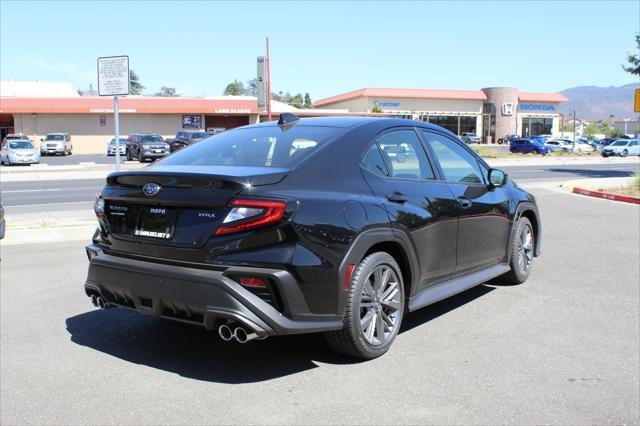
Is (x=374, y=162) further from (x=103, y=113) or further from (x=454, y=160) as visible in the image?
(x=103, y=113)

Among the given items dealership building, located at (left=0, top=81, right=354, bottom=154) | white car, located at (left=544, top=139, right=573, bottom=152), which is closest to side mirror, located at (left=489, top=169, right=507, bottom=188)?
dealership building, located at (left=0, top=81, right=354, bottom=154)

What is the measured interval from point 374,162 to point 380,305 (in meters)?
1.04

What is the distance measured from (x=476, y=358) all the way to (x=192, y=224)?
86.9 inches

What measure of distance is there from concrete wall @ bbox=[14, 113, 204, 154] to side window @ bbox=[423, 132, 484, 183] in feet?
180

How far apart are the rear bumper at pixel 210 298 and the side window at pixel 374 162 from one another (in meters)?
1.14

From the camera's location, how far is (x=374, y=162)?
4.46 meters

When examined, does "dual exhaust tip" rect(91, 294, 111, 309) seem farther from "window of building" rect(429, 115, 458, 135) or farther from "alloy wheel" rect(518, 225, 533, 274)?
"window of building" rect(429, 115, 458, 135)

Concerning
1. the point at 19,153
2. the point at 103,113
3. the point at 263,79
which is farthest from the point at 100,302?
the point at 103,113

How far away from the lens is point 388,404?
11.7ft

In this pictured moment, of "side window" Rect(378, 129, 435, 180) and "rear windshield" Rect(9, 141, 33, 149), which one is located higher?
"rear windshield" Rect(9, 141, 33, 149)

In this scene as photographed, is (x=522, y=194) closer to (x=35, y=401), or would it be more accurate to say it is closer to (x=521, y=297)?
(x=521, y=297)

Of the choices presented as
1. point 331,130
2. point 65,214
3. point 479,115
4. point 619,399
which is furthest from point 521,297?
point 479,115

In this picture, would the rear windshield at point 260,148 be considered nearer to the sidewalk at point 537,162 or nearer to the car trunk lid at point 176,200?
the car trunk lid at point 176,200

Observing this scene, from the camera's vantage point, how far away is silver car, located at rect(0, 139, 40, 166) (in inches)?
1324
